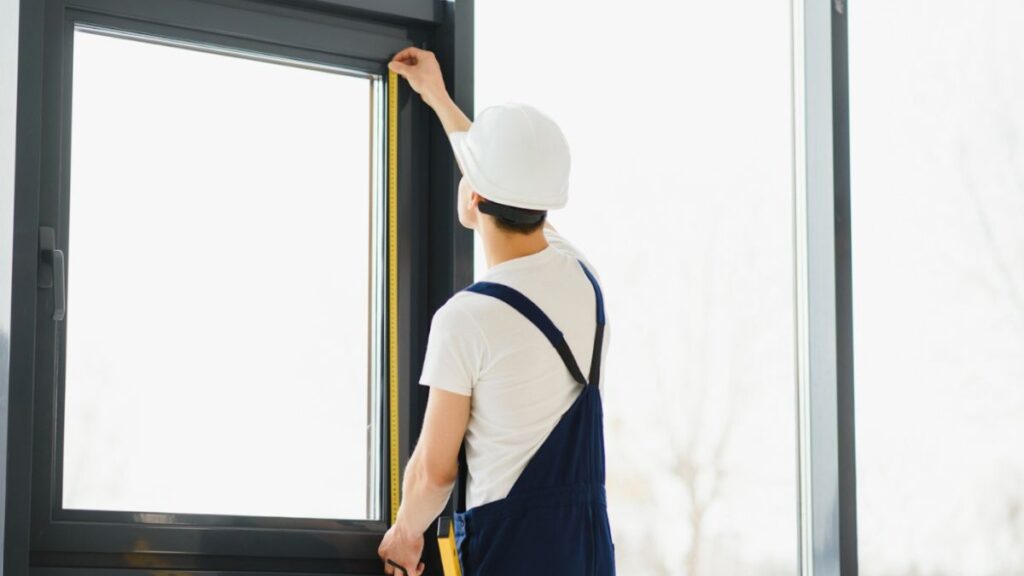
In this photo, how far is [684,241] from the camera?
8.45 feet

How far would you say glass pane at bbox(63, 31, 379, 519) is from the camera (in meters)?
1.98

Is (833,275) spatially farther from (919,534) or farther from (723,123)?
(919,534)

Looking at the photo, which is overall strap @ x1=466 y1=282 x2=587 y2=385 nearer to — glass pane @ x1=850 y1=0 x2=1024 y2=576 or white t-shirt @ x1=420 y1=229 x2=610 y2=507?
white t-shirt @ x1=420 y1=229 x2=610 y2=507

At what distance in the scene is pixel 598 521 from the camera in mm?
1883

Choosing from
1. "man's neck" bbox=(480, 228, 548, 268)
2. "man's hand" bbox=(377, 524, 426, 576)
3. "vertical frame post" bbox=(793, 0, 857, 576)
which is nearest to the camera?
"man's neck" bbox=(480, 228, 548, 268)

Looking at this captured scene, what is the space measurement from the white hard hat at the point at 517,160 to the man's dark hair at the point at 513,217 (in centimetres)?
1

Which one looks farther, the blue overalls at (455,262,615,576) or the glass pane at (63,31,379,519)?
the glass pane at (63,31,379,519)

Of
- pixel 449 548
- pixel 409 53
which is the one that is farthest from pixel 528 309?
pixel 409 53

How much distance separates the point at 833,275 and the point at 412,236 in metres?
0.97

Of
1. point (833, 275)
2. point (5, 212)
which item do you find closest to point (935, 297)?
point (833, 275)

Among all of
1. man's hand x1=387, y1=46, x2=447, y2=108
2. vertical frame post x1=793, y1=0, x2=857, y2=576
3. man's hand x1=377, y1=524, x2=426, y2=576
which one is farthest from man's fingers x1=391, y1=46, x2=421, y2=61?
vertical frame post x1=793, y1=0, x2=857, y2=576

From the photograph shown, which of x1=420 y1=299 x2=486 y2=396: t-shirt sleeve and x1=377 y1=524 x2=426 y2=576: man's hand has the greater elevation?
x1=420 y1=299 x2=486 y2=396: t-shirt sleeve

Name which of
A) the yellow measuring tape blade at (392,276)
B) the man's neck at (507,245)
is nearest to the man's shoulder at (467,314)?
the man's neck at (507,245)

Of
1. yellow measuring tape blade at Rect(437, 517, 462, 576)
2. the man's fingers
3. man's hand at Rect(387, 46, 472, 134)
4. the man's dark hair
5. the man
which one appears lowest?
yellow measuring tape blade at Rect(437, 517, 462, 576)
